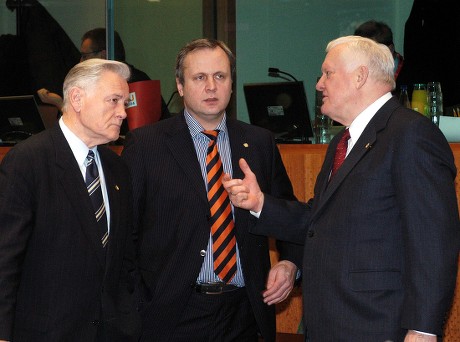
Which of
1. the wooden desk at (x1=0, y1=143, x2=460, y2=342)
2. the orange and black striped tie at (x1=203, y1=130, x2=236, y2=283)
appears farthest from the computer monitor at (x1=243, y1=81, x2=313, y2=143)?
the orange and black striped tie at (x1=203, y1=130, x2=236, y2=283)

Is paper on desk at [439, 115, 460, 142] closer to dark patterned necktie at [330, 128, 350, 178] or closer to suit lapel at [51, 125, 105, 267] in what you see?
dark patterned necktie at [330, 128, 350, 178]

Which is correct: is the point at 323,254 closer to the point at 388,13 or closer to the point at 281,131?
the point at 281,131

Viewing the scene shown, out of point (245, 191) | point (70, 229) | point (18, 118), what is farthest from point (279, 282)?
point (18, 118)

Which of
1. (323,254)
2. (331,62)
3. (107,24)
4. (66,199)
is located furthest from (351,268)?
(107,24)

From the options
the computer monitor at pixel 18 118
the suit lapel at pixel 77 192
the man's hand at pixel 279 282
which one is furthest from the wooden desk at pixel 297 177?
the computer monitor at pixel 18 118

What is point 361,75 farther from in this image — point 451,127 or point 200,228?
point 451,127

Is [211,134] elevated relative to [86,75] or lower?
lower

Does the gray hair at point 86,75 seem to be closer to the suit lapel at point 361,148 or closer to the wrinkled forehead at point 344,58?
the wrinkled forehead at point 344,58

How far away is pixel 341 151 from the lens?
2885 mm

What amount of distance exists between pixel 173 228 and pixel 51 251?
2.09ft

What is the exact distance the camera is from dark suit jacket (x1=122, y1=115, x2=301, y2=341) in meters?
3.18

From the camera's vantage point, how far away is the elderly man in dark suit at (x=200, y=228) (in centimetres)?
319

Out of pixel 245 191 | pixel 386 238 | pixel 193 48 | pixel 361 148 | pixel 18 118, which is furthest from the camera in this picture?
pixel 18 118

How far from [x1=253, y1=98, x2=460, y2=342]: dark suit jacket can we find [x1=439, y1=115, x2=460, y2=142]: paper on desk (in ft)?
3.70
